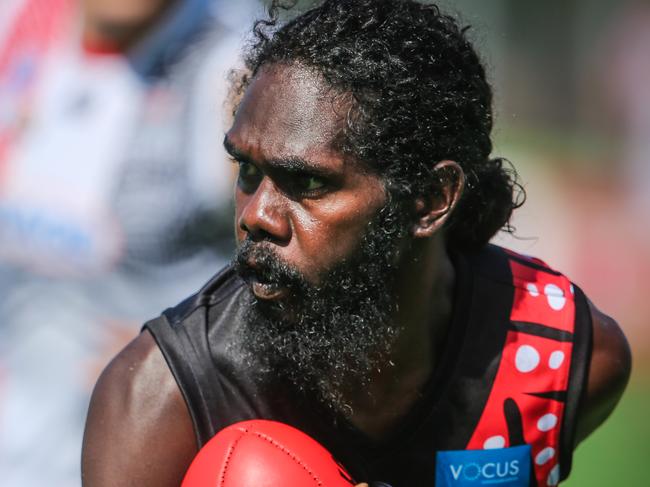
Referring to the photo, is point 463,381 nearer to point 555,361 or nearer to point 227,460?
point 555,361

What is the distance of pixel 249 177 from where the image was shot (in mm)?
2350

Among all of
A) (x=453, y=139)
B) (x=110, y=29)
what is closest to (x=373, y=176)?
(x=453, y=139)

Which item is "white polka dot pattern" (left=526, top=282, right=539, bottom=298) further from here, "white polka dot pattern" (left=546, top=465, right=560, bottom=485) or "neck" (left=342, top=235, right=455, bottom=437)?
"white polka dot pattern" (left=546, top=465, right=560, bottom=485)

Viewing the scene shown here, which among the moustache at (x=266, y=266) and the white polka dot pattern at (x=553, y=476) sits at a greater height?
the moustache at (x=266, y=266)

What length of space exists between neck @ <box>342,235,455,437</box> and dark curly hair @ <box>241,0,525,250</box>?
0.54 ft

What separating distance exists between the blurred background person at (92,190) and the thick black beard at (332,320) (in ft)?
6.09

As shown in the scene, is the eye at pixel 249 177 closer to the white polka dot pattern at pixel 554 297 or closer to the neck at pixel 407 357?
the neck at pixel 407 357

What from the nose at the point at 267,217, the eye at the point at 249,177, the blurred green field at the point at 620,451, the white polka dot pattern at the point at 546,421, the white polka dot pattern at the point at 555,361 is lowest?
the blurred green field at the point at 620,451

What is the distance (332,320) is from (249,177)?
0.36 meters

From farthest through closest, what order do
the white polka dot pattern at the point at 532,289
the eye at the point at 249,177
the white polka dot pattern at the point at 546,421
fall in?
the white polka dot pattern at the point at 532,289 < the white polka dot pattern at the point at 546,421 < the eye at the point at 249,177

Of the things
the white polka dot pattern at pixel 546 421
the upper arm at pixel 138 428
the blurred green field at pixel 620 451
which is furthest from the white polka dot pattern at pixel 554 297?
the blurred green field at pixel 620 451

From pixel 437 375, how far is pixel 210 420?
0.55 meters

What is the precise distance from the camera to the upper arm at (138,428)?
2266 mm

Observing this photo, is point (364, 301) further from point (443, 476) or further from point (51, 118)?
point (51, 118)
